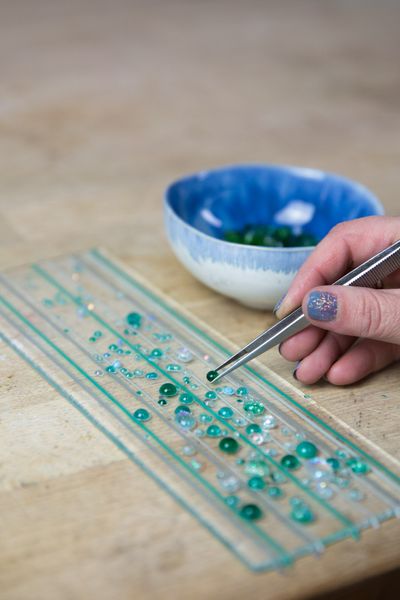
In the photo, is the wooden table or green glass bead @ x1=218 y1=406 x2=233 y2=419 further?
green glass bead @ x1=218 y1=406 x2=233 y2=419

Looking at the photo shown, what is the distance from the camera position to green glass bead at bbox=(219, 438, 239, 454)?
710 millimetres

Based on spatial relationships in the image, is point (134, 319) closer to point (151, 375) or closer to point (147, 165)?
point (151, 375)

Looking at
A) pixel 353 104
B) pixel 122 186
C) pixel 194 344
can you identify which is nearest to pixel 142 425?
pixel 194 344

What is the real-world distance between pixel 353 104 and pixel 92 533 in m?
1.25

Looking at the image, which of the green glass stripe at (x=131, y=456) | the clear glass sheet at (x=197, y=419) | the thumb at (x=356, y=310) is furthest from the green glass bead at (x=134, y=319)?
the thumb at (x=356, y=310)

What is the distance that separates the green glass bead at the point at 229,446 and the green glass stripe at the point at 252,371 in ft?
0.28

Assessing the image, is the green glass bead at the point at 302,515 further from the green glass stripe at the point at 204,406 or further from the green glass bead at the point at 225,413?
the green glass bead at the point at 225,413

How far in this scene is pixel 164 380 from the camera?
2.66 ft

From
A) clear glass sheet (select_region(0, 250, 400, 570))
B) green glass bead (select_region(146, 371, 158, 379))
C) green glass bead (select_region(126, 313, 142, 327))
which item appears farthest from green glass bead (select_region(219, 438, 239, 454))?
green glass bead (select_region(126, 313, 142, 327))

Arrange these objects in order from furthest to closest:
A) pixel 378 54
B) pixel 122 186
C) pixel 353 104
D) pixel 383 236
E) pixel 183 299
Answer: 1. pixel 378 54
2. pixel 353 104
3. pixel 122 186
4. pixel 183 299
5. pixel 383 236

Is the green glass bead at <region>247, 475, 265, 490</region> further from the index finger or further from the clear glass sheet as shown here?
the index finger

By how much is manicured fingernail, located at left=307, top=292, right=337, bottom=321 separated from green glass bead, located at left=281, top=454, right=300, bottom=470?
0.13m

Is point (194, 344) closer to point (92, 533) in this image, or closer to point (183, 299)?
point (183, 299)

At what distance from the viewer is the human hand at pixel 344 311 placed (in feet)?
2.43
